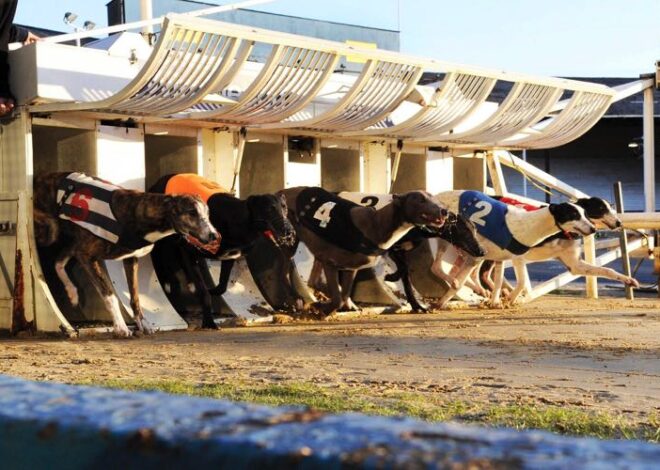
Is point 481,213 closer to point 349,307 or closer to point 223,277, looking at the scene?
point 349,307

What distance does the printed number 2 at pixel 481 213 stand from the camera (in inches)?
487

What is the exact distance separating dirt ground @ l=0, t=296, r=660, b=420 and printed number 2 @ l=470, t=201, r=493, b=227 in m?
1.39

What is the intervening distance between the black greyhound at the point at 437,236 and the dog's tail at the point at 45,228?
11.9 feet

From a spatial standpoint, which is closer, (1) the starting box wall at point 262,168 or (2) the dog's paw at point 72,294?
(2) the dog's paw at point 72,294

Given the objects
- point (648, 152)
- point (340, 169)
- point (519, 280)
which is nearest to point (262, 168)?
point (340, 169)

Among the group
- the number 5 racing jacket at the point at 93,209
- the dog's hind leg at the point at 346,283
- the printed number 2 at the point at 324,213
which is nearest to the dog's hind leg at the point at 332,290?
the dog's hind leg at the point at 346,283

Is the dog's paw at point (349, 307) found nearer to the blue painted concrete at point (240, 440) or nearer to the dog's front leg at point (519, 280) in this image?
the dog's front leg at point (519, 280)

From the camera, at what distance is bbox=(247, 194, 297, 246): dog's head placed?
33.7 ft

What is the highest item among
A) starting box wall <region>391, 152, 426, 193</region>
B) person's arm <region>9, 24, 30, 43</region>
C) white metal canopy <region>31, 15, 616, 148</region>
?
person's arm <region>9, 24, 30, 43</region>

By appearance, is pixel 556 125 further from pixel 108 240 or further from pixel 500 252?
pixel 108 240

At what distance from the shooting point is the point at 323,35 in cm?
1955

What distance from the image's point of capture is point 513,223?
12219mm

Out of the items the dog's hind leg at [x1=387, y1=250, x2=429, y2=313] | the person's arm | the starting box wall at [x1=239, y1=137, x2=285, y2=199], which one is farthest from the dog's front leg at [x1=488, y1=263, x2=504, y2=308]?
the person's arm

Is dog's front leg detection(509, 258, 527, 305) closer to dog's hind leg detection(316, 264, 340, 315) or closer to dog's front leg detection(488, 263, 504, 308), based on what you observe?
dog's front leg detection(488, 263, 504, 308)
